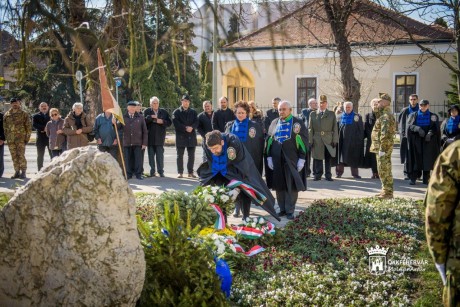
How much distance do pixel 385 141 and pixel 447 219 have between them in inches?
284

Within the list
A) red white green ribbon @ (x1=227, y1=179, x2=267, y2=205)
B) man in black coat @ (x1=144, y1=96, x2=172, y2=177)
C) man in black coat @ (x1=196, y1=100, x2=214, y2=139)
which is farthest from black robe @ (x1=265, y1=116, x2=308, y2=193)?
man in black coat @ (x1=144, y1=96, x2=172, y2=177)

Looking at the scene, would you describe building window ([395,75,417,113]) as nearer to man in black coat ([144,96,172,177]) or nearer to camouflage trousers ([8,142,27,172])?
man in black coat ([144,96,172,177])

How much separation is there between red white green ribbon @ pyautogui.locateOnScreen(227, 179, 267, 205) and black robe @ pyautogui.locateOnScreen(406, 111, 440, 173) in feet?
20.5

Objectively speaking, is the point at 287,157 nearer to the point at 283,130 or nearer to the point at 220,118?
the point at 283,130

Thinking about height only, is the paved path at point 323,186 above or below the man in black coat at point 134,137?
below

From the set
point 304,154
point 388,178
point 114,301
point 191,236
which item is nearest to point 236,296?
point 191,236

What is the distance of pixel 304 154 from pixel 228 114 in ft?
15.4

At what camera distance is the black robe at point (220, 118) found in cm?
1406

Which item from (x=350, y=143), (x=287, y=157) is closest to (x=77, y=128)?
(x=287, y=157)

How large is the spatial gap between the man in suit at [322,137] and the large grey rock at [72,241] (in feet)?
34.2

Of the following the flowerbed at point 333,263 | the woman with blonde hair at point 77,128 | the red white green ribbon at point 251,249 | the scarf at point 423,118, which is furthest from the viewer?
the woman with blonde hair at point 77,128

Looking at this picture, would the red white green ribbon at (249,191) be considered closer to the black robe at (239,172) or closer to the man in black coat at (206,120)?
the black robe at (239,172)

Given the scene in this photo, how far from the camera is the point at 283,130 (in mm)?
9781

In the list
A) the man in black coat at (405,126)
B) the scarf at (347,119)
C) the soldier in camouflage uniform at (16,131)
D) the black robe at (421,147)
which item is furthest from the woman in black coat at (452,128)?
the soldier in camouflage uniform at (16,131)
